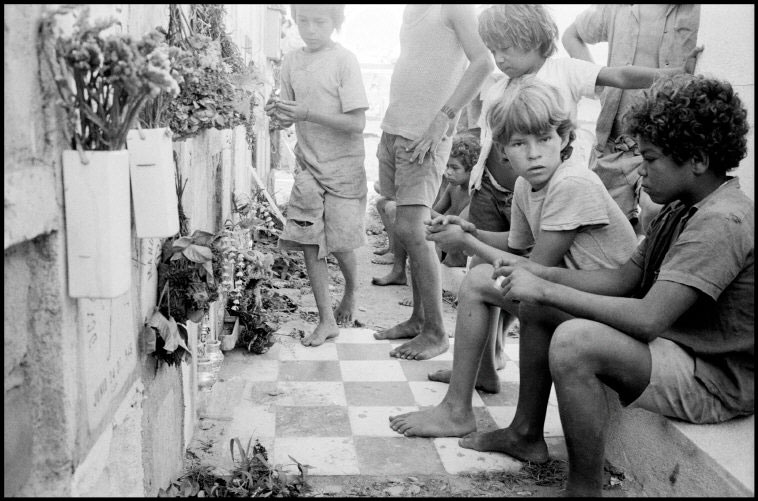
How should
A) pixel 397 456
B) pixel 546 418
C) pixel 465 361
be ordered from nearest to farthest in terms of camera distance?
pixel 397 456, pixel 465 361, pixel 546 418

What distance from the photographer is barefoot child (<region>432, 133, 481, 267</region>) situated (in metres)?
5.14

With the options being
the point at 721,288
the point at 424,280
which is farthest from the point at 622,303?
the point at 424,280

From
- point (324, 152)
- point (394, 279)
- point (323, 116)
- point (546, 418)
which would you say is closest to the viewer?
point (546, 418)

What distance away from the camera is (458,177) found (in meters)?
5.22

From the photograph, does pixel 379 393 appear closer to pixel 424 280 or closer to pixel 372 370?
pixel 372 370

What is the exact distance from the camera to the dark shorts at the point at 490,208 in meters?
3.54

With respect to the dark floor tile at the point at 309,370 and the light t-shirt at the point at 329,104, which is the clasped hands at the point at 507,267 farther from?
the light t-shirt at the point at 329,104

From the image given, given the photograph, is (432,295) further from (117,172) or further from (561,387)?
(117,172)

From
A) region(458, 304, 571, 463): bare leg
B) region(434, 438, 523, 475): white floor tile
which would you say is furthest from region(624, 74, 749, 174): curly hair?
region(434, 438, 523, 475): white floor tile

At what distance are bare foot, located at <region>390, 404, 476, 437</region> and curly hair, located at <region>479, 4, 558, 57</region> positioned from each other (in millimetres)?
1545

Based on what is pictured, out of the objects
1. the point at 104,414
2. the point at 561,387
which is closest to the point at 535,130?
the point at 561,387

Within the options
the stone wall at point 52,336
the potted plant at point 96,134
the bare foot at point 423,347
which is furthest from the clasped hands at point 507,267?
the potted plant at point 96,134

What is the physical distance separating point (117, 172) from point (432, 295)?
8.34 ft

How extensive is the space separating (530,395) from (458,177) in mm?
2705
